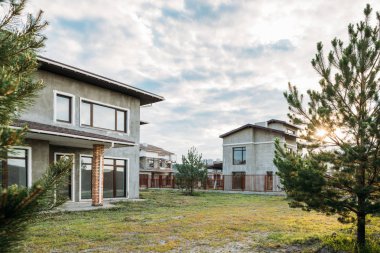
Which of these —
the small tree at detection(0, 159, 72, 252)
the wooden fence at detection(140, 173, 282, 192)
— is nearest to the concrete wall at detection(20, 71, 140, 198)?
the small tree at detection(0, 159, 72, 252)

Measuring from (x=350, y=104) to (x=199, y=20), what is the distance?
721 cm

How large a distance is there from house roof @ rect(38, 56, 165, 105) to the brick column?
3.60 m

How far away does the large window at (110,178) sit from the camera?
16500 mm

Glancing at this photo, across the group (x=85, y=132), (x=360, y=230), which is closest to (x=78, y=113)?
(x=85, y=132)

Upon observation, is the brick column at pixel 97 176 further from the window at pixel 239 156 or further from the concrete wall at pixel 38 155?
the window at pixel 239 156

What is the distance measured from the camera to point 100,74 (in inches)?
635

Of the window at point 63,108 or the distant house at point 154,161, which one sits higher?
the window at point 63,108

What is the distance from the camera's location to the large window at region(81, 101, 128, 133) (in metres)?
16.4

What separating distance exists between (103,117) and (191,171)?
10828 mm

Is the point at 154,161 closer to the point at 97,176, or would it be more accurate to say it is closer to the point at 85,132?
the point at 97,176

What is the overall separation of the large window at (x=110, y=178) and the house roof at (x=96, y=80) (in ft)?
13.3

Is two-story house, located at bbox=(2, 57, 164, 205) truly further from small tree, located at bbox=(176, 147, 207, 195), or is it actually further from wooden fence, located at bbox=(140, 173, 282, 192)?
wooden fence, located at bbox=(140, 173, 282, 192)

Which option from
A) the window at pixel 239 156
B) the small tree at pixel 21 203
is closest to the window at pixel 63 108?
the small tree at pixel 21 203

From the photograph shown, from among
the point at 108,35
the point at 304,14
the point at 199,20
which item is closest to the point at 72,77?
the point at 108,35
